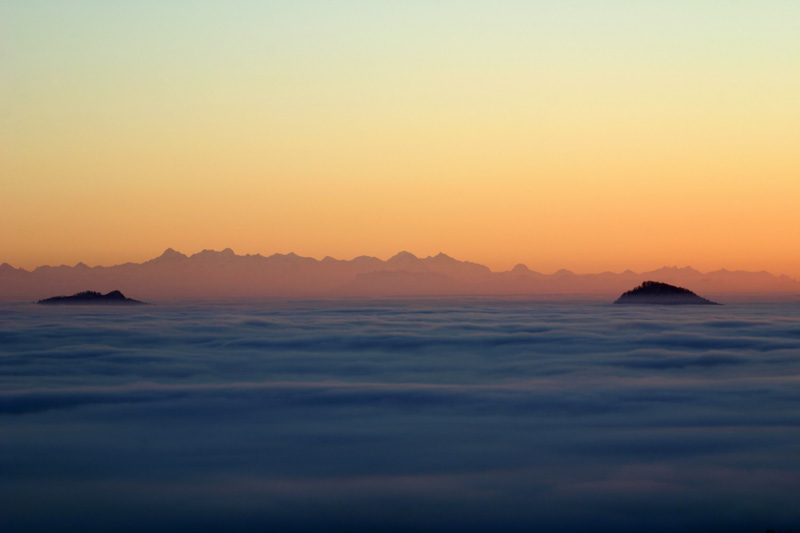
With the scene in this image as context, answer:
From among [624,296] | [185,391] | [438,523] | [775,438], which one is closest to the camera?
[438,523]

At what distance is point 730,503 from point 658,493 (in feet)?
3.80

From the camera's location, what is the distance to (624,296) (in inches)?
5551

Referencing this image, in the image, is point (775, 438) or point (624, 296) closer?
point (775, 438)

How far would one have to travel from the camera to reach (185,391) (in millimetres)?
26844

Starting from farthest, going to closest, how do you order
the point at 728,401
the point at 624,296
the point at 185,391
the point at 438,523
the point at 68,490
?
the point at 624,296 → the point at 185,391 → the point at 728,401 → the point at 68,490 → the point at 438,523

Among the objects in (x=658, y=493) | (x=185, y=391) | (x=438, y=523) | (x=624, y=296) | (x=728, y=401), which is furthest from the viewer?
(x=624, y=296)

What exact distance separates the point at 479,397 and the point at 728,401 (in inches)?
318

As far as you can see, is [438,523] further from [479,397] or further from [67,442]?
[479,397]

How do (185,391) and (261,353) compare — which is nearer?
(185,391)

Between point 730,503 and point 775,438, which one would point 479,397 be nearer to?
point 775,438

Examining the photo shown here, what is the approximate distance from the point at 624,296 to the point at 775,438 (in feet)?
421

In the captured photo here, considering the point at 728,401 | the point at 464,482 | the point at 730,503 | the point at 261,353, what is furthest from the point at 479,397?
the point at 261,353

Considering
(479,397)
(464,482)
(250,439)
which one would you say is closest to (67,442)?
(250,439)

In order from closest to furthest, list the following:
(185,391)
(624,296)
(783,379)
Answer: (185,391)
(783,379)
(624,296)
